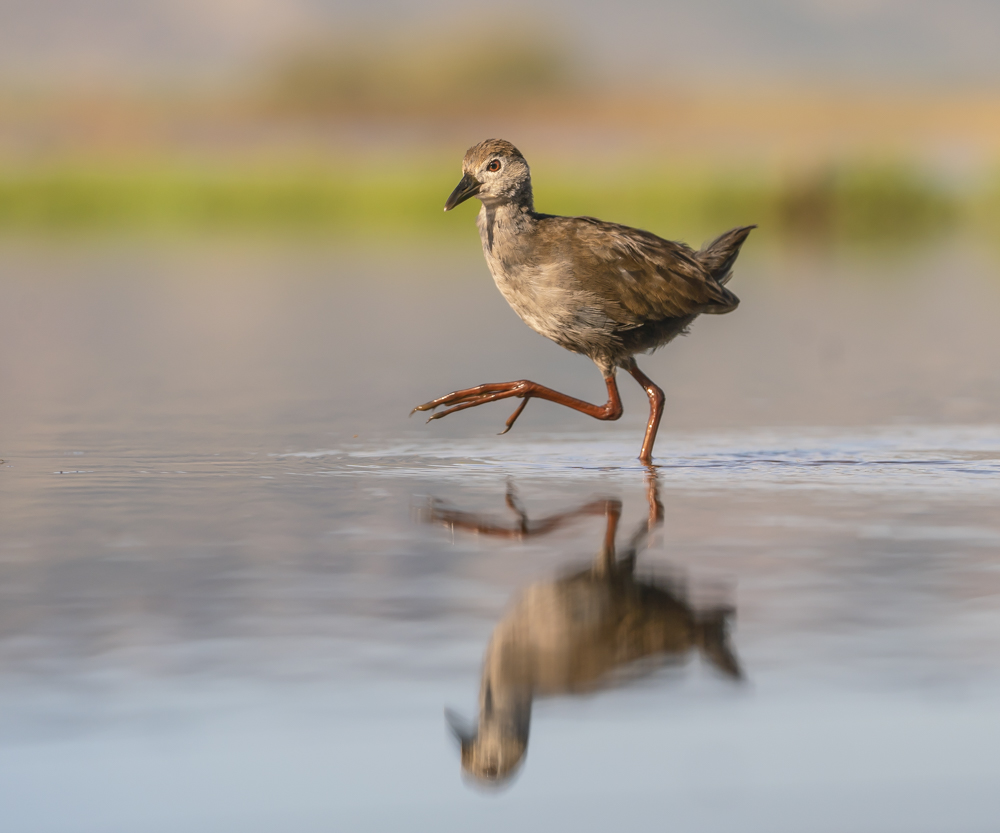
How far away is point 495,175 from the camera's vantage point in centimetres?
1024

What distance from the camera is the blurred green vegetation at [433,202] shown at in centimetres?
4066

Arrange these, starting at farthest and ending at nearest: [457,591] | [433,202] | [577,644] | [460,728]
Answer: [433,202]
[457,591]
[577,644]
[460,728]

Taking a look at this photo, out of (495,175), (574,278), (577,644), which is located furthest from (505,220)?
(577,644)

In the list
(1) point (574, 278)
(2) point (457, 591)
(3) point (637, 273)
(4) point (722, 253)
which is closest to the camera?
(2) point (457, 591)

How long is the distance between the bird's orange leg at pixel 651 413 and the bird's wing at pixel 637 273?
48 cm

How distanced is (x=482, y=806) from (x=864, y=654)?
1.81 metres

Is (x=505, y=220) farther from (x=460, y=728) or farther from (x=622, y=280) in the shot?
(x=460, y=728)

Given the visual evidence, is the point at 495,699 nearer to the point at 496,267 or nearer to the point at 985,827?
the point at 985,827

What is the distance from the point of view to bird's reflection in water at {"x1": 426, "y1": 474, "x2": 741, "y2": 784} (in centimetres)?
511

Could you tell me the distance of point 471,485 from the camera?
9.41 metres

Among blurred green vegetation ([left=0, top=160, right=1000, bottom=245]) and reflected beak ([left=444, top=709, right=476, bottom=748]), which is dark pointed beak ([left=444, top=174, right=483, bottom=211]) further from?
blurred green vegetation ([left=0, top=160, right=1000, bottom=245])

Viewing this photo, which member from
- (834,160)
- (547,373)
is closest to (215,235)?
(834,160)

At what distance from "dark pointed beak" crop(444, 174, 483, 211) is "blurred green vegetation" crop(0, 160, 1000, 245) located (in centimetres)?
2332

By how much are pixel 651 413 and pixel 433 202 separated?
36201mm
